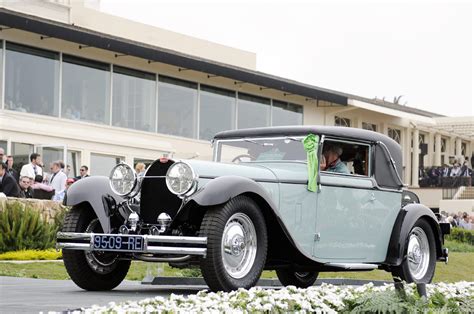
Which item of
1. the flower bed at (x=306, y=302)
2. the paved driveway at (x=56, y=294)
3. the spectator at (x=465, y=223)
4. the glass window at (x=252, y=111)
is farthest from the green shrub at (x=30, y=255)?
the spectator at (x=465, y=223)

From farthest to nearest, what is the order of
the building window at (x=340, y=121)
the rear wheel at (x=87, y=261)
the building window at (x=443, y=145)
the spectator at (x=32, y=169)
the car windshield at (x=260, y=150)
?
the building window at (x=443, y=145), the building window at (x=340, y=121), the spectator at (x=32, y=169), the car windshield at (x=260, y=150), the rear wheel at (x=87, y=261)

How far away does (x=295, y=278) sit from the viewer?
37.5 ft

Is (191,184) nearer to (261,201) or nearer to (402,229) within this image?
(261,201)

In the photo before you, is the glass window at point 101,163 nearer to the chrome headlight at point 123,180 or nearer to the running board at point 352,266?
the running board at point 352,266

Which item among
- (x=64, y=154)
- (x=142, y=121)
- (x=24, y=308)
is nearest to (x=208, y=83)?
(x=142, y=121)

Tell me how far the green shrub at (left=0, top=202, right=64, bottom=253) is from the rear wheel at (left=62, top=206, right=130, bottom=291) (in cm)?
665

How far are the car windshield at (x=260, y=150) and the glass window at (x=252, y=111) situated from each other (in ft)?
71.7

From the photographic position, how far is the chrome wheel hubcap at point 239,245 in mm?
8570

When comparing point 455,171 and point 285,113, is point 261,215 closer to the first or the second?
point 285,113

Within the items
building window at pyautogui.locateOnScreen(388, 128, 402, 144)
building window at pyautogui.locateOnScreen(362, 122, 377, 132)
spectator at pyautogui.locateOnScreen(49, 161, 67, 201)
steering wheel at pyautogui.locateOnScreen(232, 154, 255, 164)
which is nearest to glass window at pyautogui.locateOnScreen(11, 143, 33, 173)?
spectator at pyautogui.locateOnScreen(49, 161, 67, 201)

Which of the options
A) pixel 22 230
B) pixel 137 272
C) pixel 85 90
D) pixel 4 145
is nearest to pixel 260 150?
pixel 137 272

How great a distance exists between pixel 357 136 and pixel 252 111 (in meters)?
23.0

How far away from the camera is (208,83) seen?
31.8 metres

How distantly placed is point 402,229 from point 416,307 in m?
4.50
